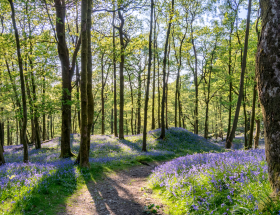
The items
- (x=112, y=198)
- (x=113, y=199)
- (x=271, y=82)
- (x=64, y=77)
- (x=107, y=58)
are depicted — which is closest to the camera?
(x=271, y=82)

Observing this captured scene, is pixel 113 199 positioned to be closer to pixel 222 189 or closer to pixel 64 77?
pixel 222 189

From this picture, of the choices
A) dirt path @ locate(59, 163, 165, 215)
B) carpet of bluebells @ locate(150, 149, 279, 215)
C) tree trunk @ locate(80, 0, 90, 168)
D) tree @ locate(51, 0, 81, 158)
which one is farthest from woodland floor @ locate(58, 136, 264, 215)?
tree @ locate(51, 0, 81, 158)

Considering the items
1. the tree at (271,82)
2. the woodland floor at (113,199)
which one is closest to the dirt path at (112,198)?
the woodland floor at (113,199)

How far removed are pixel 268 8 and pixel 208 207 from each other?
425 centimetres

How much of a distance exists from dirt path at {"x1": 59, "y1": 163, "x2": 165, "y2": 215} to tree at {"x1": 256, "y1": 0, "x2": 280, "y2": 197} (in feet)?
11.2

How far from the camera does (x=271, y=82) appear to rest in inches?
125

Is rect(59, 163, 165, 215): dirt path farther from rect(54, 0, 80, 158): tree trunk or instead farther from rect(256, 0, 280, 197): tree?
rect(54, 0, 80, 158): tree trunk

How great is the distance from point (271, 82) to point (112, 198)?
641 centimetres

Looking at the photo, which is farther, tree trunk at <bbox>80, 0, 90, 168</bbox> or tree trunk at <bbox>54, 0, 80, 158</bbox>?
tree trunk at <bbox>54, 0, 80, 158</bbox>

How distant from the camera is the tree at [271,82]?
10.2 feet

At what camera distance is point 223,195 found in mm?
4297

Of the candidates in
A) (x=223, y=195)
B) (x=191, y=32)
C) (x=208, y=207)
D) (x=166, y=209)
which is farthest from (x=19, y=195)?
(x=191, y=32)

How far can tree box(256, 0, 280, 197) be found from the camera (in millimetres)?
3121

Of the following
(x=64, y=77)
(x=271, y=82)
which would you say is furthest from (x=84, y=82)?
(x=271, y=82)
